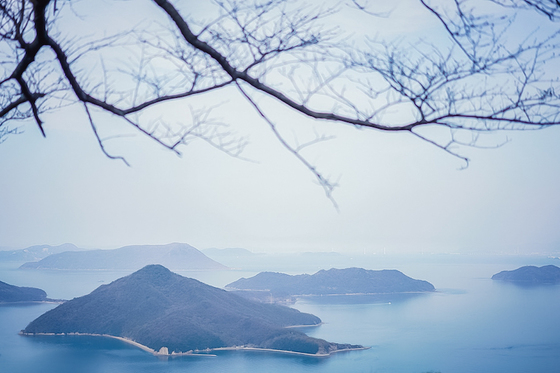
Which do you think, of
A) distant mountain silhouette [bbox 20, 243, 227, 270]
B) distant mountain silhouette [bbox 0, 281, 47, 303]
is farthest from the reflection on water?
distant mountain silhouette [bbox 0, 281, 47, 303]

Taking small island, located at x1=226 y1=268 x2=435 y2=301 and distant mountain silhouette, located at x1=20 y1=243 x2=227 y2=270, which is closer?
small island, located at x1=226 y1=268 x2=435 y2=301

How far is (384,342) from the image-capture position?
978 inches

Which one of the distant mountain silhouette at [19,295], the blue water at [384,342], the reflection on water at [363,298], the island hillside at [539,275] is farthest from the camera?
the island hillside at [539,275]

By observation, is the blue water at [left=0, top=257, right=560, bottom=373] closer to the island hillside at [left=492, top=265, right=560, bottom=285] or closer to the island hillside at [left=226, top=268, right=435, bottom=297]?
the island hillside at [left=226, top=268, right=435, bottom=297]

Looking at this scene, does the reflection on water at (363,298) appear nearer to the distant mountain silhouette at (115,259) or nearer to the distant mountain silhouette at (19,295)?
the distant mountain silhouette at (115,259)

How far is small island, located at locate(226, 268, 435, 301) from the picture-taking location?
4056 cm

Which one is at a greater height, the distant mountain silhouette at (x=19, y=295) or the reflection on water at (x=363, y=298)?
the distant mountain silhouette at (x=19, y=295)

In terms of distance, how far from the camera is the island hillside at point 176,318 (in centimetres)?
2217

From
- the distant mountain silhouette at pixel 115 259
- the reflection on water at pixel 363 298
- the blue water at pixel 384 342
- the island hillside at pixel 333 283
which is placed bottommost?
the blue water at pixel 384 342

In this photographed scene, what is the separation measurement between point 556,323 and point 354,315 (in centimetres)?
1351

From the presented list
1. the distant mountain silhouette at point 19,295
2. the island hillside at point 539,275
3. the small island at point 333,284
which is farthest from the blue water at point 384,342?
the island hillside at point 539,275

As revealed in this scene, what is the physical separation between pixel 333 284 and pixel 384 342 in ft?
58.7

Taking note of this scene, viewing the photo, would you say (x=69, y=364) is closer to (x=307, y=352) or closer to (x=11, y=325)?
(x=11, y=325)

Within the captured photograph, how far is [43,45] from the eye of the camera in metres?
1.54
